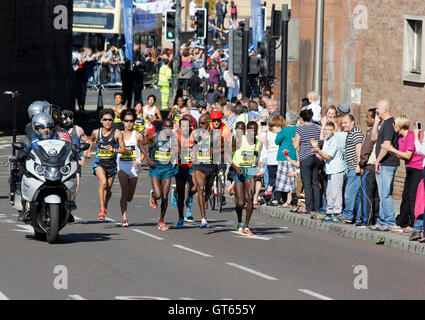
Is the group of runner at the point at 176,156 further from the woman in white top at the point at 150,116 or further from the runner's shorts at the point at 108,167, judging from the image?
the woman in white top at the point at 150,116

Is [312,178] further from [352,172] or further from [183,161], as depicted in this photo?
[183,161]

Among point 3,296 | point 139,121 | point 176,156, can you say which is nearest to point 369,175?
point 176,156

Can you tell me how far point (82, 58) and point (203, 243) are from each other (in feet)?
99.8

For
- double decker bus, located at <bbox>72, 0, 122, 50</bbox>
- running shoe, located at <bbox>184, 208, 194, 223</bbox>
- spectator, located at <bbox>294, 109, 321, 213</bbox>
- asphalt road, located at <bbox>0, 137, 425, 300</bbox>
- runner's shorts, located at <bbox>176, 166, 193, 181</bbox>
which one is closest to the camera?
asphalt road, located at <bbox>0, 137, 425, 300</bbox>

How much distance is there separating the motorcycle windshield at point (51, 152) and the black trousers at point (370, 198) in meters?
4.83

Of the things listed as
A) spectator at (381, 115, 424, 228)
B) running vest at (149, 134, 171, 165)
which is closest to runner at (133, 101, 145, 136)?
running vest at (149, 134, 171, 165)

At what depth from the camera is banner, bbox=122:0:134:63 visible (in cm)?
4284

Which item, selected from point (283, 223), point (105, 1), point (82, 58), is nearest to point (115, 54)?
point (105, 1)

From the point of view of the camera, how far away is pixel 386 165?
701 inches

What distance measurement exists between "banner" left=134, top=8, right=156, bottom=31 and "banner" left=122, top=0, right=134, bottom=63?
15.6 m

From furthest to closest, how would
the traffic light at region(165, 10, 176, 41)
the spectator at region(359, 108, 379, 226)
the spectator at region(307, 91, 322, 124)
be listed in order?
the traffic light at region(165, 10, 176, 41)
the spectator at region(307, 91, 322, 124)
the spectator at region(359, 108, 379, 226)

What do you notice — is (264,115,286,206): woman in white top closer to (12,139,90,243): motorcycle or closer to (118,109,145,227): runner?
(118,109,145,227): runner

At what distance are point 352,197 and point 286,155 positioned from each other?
8.65ft

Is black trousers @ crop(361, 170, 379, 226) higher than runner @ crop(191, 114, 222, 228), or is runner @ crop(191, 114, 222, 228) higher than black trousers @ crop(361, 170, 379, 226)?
runner @ crop(191, 114, 222, 228)
